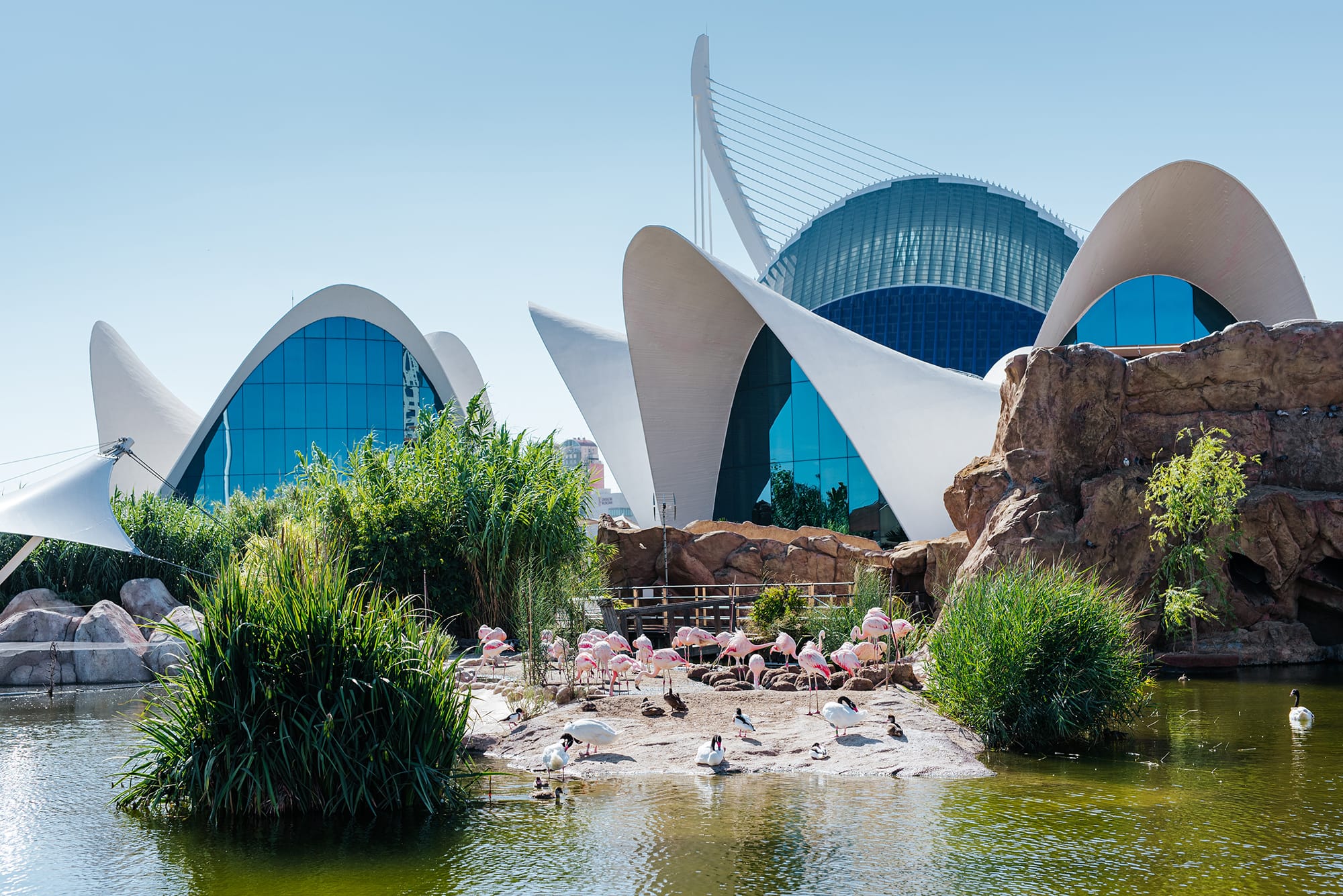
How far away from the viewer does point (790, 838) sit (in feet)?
22.9

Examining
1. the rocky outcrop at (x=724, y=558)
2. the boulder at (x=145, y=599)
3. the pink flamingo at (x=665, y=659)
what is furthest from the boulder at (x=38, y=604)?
the pink flamingo at (x=665, y=659)

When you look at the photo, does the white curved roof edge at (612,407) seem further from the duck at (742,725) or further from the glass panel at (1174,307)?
the duck at (742,725)

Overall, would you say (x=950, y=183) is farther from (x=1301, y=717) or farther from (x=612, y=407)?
(x=1301, y=717)

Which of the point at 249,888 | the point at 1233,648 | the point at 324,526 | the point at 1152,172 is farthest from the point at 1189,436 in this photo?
the point at 249,888

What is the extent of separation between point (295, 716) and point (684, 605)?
31.9ft

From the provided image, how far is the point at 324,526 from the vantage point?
16344 millimetres

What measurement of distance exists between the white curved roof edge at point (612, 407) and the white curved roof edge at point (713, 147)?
44.0 ft

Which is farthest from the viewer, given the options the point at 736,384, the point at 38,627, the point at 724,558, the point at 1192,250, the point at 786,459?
the point at 736,384

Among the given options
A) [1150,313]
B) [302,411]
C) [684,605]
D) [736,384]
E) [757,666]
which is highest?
[1150,313]

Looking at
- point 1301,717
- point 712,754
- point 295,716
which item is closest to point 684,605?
point 712,754

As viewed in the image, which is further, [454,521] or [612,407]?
[612,407]

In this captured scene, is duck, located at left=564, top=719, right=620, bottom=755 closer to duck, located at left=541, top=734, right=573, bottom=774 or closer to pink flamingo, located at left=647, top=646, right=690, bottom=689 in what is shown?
duck, located at left=541, top=734, right=573, bottom=774

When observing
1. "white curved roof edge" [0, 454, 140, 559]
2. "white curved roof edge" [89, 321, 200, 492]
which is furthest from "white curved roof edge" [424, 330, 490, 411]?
"white curved roof edge" [0, 454, 140, 559]

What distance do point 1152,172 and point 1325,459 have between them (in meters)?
9.64
